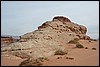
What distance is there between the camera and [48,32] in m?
19.7

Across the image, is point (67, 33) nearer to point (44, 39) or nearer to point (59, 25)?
point (59, 25)

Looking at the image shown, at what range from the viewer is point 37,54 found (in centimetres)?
1336

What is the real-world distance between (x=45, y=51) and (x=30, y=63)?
399 cm

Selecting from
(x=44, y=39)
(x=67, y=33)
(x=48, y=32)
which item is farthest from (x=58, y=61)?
(x=67, y=33)

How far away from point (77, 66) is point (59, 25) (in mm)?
12683

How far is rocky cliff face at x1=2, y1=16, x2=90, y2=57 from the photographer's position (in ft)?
46.9

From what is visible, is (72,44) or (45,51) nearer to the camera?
(45,51)

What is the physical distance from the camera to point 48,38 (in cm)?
1797

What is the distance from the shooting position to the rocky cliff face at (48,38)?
1428 centimetres

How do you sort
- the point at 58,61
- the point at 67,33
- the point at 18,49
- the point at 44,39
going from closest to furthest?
the point at 58,61 → the point at 18,49 → the point at 44,39 → the point at 67,33

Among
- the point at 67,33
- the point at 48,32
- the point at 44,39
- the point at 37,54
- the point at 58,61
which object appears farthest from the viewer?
the point at 67,33

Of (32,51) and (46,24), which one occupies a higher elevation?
(46,24)

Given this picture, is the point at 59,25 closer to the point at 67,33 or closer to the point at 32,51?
the point at 67,33

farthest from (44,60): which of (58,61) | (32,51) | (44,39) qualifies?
(44,39)
